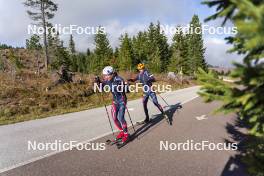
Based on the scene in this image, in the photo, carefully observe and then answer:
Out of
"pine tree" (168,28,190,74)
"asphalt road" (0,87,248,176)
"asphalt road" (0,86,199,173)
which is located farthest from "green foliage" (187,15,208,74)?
"asphalt road" (0,87,248,176)

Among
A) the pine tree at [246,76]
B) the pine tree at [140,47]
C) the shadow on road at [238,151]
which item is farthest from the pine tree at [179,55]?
the pine tree at [246,76]

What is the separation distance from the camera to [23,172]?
268 inches

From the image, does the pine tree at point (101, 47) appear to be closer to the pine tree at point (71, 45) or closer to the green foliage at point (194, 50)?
the green foliage at point (194, 50)

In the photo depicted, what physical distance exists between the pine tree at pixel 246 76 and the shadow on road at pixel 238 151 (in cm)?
111

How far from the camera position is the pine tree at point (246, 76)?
2.16m

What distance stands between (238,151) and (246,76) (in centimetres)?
574

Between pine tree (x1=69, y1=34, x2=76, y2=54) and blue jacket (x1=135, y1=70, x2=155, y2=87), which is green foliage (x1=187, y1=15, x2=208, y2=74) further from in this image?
blue jacket (x1=135, y1=70, x2=155, y2=87)

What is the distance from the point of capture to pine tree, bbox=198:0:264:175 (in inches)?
85.2

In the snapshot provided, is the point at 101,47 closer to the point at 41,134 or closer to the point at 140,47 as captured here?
the point at 140,47

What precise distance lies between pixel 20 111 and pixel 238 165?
13808 mm

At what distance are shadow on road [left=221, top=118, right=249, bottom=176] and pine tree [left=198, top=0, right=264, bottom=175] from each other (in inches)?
43.6

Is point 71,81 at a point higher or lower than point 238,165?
higher

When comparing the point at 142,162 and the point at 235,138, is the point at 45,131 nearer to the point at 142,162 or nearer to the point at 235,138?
the point at 142,162

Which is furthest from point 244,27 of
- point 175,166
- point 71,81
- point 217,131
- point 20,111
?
point 71,81
